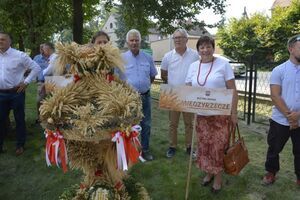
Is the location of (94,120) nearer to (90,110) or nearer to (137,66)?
(90,110)

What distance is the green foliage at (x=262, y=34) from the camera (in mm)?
21859

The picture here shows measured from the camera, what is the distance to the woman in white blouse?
3.82 meters

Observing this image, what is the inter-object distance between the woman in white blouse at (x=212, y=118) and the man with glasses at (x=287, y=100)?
52 cm

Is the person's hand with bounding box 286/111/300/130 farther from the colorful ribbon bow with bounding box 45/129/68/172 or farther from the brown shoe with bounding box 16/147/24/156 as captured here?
the brown shoe with bounding box 16/147/24/156

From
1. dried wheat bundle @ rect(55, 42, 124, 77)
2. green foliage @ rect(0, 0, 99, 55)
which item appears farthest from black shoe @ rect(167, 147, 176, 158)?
green foliage @ rect(0, 0, 99, 55)

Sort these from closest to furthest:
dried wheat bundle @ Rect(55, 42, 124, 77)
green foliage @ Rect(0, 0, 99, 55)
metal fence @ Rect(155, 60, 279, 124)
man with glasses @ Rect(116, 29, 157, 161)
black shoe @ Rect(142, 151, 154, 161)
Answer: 1. dried wheat bundle @ Rect(55, 42, 124, 77)
2. man with glasses @ Rect(116, 29, 157, 161)
3. black shoe @ Rect(142, 151, 154, 161)
4. metal fence @ Rect(155, 60, 279, 124)
5. green foliage @ Rect(0, 0, 99, 55)

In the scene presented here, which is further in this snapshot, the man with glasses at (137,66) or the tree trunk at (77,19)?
the tree trunk at (77,19)

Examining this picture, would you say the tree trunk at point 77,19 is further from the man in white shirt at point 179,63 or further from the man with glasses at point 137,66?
the man with glasses at point 137,66

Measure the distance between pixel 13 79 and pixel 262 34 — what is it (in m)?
21.7

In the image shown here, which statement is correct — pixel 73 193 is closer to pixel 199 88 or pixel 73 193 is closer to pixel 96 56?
pixel 96 56

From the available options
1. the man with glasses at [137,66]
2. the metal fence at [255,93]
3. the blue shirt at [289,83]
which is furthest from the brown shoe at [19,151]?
the metal fence at [255,93]

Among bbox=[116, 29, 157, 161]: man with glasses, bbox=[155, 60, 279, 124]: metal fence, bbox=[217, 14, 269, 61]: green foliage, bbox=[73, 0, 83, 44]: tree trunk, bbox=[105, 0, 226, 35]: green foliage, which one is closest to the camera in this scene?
bbox=[116, 29, 157, 161]: man with glasses

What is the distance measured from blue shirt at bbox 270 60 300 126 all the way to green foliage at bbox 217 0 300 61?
16.1 metres

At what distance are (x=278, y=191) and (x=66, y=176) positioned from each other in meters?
2.66
